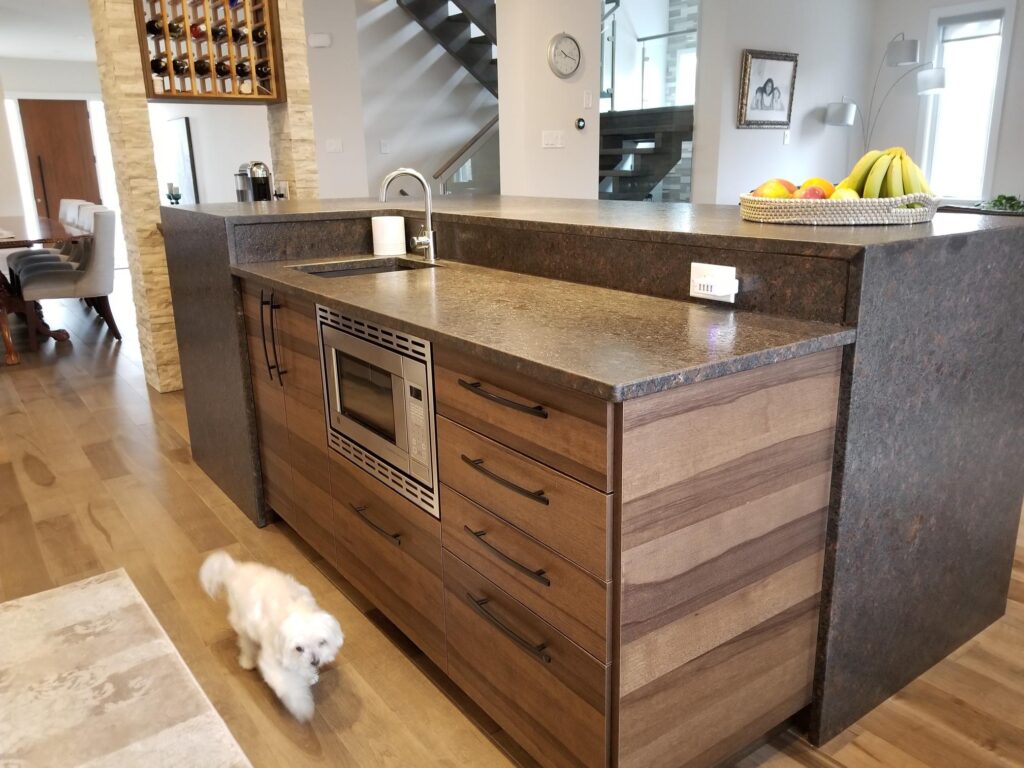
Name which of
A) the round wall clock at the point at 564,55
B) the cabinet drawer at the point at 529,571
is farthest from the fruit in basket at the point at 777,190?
the round wall clock at the point at 564,55

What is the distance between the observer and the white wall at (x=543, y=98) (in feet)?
16.1

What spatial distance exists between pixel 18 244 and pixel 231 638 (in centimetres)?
369

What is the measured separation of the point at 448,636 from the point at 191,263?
1716mm

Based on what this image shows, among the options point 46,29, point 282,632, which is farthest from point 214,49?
point 46,29

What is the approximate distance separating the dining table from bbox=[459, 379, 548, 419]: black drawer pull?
427 centimetres

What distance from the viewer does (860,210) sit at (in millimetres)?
1579

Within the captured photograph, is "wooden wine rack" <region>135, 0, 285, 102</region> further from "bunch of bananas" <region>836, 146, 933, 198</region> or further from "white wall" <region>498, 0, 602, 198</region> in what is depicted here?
"bunch of bananas" <region>836, 146, 933, 198</region>

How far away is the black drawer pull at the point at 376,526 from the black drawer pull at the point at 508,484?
1.39 feet

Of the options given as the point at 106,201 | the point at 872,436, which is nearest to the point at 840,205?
the point at 872,436

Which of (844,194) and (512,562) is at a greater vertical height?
(844,194)

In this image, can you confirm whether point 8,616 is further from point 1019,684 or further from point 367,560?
point 1019,684

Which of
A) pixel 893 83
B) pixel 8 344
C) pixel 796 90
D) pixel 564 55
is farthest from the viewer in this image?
pixel 893 83

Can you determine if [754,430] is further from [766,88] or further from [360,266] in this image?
[766,88]

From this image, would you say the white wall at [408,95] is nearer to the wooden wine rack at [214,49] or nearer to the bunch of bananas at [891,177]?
the wooden wine rack at [214,49]
